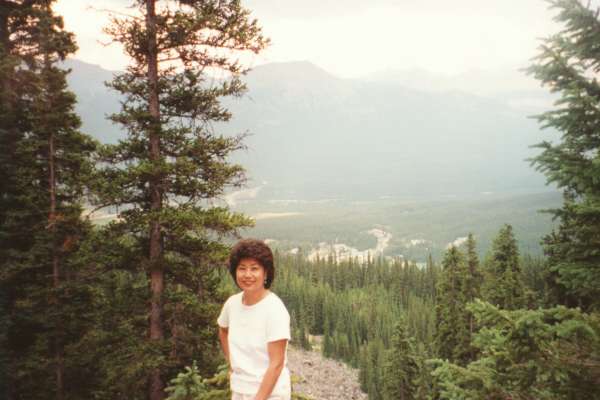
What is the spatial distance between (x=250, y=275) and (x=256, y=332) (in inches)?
23.9

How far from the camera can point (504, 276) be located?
2892 cm

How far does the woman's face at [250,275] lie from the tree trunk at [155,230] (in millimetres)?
5322

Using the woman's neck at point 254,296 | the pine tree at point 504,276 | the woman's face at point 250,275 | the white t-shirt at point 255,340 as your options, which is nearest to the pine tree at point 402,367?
the pine tree at point 504,276

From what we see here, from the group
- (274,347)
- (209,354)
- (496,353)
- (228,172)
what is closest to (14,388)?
(209,354)

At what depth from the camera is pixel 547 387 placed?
18.6ft

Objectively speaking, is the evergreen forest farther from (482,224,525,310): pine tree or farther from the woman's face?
(482,224,525,310): pine tree

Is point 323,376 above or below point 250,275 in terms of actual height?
below

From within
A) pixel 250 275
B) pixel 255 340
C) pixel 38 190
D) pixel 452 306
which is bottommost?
pixel 452 306

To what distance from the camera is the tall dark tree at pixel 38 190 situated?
498 inches

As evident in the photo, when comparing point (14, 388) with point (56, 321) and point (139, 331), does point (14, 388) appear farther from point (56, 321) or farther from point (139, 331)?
point (139, 331)

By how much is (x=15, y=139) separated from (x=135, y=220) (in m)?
8.36

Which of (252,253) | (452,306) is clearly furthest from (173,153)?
(452,306)

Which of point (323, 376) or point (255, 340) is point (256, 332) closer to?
point (255, 340)

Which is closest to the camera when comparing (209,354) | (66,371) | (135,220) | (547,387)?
(547,387)
